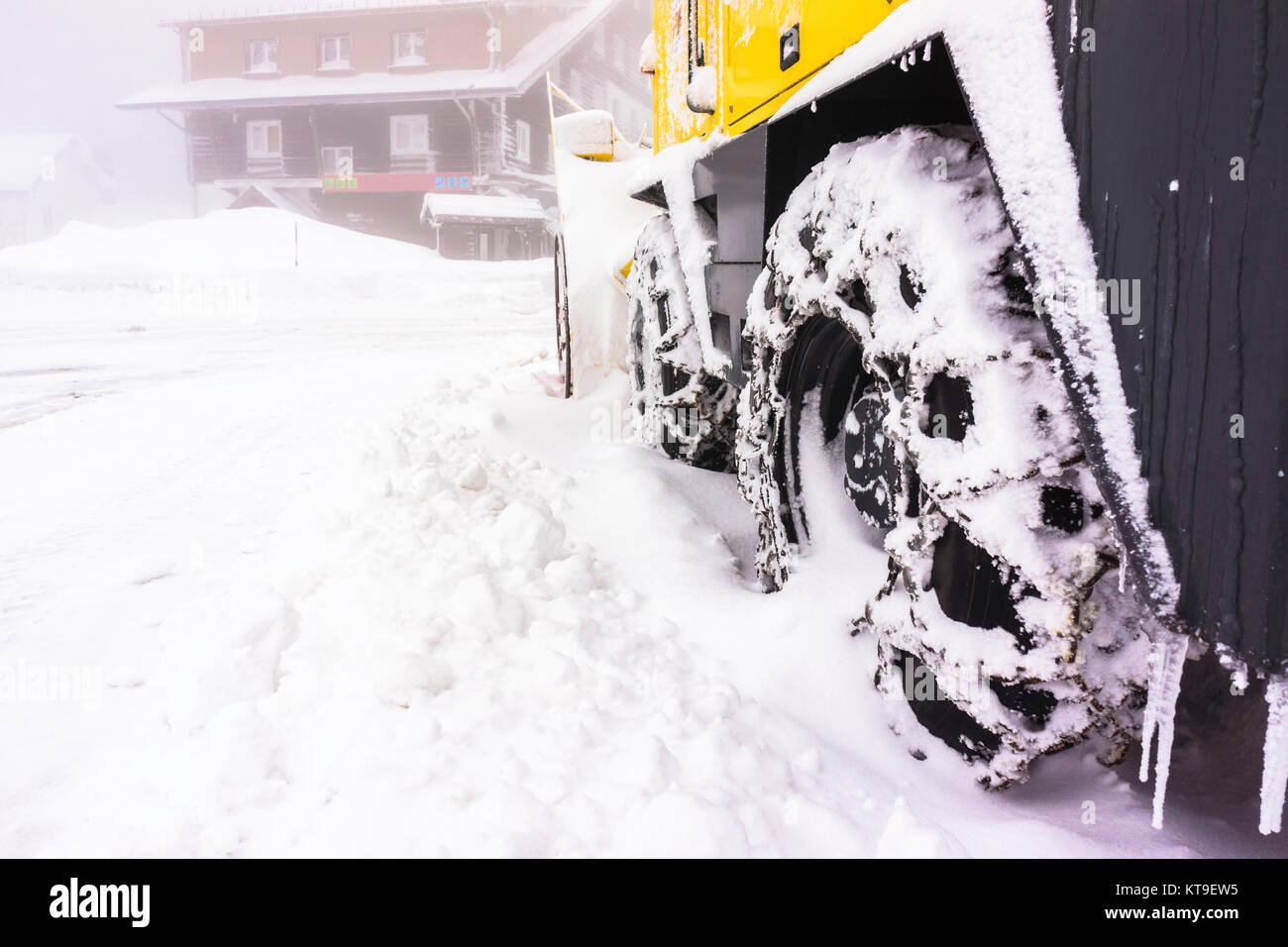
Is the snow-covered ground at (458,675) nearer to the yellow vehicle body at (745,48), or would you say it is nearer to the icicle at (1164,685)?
the icicle at (1164,685)

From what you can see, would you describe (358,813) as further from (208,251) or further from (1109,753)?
(208,251)

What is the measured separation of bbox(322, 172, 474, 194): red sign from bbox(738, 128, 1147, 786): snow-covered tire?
2906 cm

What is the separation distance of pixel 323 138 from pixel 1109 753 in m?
33.1

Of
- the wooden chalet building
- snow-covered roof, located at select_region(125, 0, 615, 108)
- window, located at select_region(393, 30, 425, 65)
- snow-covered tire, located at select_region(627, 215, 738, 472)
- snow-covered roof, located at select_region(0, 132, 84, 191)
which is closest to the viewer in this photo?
snow-covered tire, located at select_region(627, 215, 738, 472)

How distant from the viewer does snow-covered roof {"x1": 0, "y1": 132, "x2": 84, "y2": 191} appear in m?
54.5

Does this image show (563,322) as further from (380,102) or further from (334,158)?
(334,158)

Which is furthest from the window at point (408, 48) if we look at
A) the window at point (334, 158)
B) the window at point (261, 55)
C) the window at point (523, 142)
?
the window at point (261, 55)

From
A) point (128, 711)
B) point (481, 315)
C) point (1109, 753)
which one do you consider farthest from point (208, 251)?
→ point (1109, 753)

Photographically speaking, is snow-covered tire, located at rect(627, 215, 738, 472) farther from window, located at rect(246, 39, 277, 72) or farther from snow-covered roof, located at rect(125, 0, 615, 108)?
window, located at rect(246, 39, 277, 72)

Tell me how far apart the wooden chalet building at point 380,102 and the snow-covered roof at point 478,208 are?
0.35 metres

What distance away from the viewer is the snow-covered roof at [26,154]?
54.5 metres

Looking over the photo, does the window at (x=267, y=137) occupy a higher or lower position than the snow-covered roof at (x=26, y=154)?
lower

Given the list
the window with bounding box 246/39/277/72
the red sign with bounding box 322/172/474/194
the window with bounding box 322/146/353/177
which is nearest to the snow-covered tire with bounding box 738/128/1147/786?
the red sign with bounding box 322/172/474/194

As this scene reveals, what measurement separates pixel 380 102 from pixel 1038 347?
103 ft
